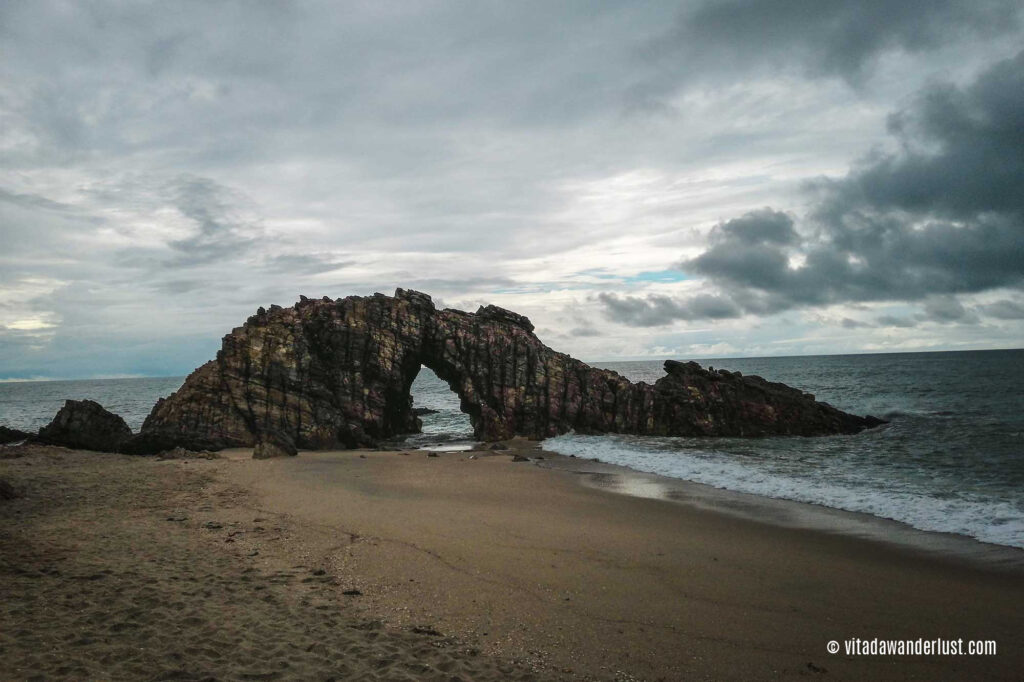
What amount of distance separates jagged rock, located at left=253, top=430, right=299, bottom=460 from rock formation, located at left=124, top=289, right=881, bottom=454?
147 centimetres

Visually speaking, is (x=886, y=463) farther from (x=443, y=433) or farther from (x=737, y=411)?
(x=443, y=433)

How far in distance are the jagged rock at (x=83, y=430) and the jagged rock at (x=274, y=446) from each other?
7168 millimetres

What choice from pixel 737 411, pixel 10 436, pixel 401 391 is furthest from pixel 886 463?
pixel 10 436

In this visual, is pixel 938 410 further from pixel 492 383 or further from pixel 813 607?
pixel 813 607

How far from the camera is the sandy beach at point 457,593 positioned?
266 inches

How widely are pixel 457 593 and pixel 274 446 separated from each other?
67.1ft

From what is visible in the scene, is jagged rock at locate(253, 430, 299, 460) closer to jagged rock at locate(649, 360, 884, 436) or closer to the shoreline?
the shoreline

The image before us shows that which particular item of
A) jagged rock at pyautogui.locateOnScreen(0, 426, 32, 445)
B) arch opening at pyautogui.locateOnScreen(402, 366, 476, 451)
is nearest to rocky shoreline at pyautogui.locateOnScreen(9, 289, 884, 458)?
arch opening at pyautogui.locateOnScreen(402, 366, 476, 451)

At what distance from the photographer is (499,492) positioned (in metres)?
18.5

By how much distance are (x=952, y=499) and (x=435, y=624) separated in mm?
17090

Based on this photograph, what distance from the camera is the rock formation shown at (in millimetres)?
31703

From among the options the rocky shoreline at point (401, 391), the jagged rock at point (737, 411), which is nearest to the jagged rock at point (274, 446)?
the rocky shoreline at point (401, 391)

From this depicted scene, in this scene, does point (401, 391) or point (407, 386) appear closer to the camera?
point (401, 391)

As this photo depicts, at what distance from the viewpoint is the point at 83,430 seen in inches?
1158
